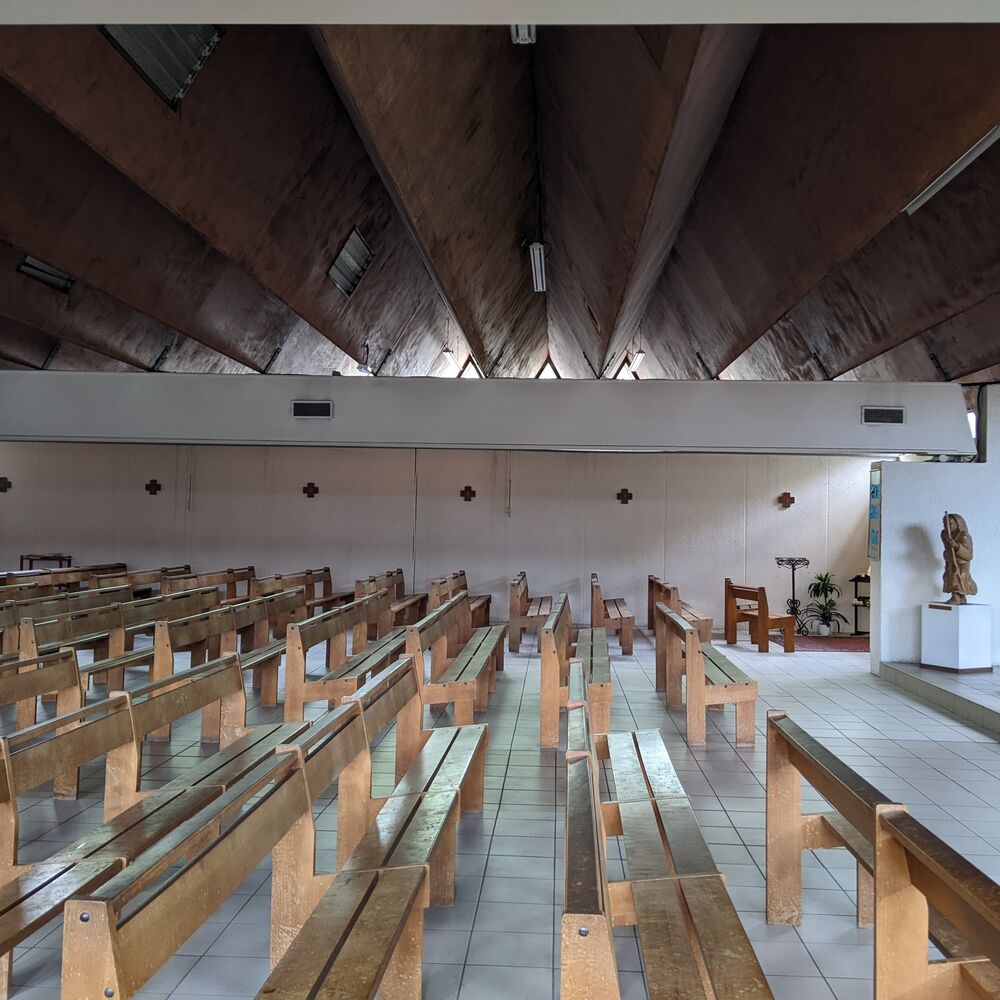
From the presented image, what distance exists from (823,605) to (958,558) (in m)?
3.58

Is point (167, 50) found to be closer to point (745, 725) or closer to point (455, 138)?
point (455, 138)

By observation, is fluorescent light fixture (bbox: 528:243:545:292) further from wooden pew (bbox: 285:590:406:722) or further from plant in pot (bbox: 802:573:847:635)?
plant in pot (bbox: 802:573:847:635)

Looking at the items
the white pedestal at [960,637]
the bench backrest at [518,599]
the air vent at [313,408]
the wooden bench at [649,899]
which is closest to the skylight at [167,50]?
the wooden bench at [649,899]

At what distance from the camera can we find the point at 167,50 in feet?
13.8

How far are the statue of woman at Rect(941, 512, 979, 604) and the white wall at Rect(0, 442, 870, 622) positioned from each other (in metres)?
3.57

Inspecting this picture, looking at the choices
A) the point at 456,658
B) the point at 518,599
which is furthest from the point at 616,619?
the point at 456,658

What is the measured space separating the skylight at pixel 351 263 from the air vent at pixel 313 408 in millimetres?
1085

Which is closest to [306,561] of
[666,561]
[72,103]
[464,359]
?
[464,359]

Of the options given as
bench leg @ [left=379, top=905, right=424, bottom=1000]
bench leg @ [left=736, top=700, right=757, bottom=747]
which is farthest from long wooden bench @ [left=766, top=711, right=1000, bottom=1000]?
bench leg @ [left=736, top=700, right=757, bottom=747]

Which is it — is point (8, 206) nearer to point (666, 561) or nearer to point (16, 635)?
point (16, 635)

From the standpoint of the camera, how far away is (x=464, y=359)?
43.7ft

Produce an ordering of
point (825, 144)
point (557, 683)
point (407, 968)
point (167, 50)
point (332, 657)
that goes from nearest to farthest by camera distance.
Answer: point (407, 968), point (167, 50), point (825, 144), point (557, 683), point (332, 657)

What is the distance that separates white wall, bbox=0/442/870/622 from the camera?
1151cm

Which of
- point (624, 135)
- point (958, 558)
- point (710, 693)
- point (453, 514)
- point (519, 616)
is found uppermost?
point (624, 135)
